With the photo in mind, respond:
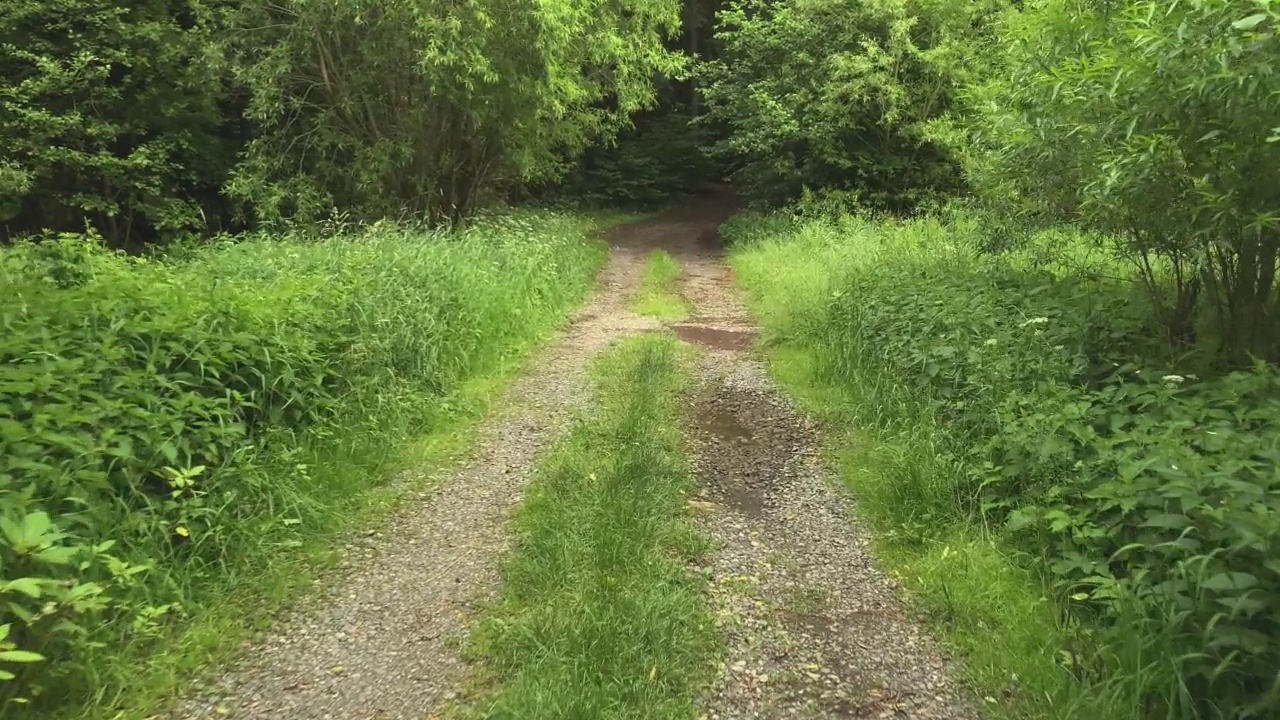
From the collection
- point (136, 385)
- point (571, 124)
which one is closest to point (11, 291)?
point (136, 385)

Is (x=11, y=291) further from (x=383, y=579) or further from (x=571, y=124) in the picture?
(x=571, y=124)

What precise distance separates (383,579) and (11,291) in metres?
2.90

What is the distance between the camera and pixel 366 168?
42.9 feet

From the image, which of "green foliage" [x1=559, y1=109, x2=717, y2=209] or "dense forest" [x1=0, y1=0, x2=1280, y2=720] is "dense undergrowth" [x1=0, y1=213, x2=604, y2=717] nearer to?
"dense forest" [x1=0, y1=0, x2=1280, y2=720]

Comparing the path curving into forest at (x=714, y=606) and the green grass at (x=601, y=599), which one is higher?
the green grass at (x=601, y=599)

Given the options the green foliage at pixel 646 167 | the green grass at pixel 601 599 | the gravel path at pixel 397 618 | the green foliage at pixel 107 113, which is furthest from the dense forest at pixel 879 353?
the green foliage at pixel 646 167

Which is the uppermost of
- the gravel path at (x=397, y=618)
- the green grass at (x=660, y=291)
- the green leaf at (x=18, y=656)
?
the green leaf at (x=18, y=656)

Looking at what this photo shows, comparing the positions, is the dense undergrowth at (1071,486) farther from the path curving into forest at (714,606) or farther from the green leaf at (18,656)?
the green leaf at (18,656)

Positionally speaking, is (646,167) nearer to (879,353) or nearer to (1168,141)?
(879,353)

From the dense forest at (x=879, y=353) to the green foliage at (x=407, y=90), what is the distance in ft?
0.27

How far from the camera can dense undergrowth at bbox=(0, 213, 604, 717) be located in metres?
2.83

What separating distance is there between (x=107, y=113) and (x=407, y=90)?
616 cm

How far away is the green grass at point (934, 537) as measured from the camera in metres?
3.07

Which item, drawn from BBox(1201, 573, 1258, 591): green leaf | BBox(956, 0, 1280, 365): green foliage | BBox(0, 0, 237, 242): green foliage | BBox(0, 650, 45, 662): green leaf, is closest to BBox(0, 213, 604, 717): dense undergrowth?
BBox(0, 650, 45, 662): green leaf
